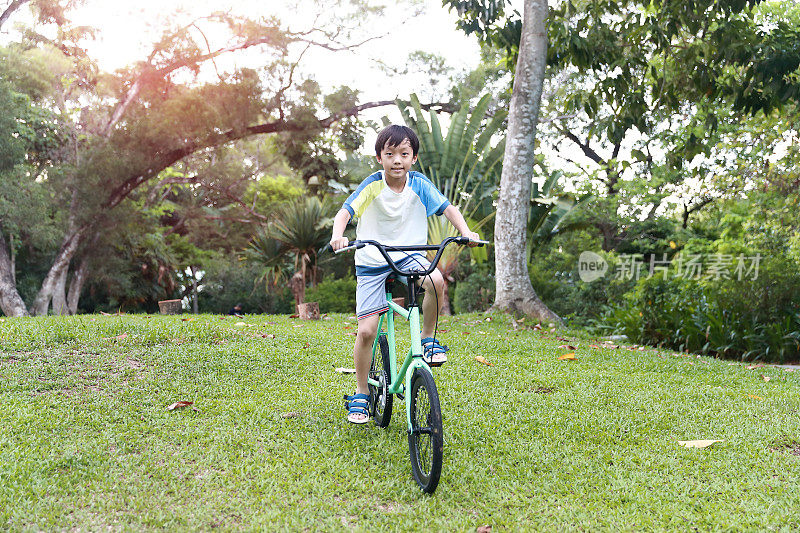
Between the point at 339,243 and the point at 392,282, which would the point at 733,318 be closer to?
the point at 392,282

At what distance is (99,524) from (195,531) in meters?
0.44

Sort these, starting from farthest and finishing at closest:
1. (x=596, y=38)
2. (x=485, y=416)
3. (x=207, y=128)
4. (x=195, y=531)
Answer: (x=207, y=128)
(x=596, y=38)
(x=485, y=416)
(x=195, y=531)

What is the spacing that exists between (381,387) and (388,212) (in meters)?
1.02

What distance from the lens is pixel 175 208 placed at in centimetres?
2309

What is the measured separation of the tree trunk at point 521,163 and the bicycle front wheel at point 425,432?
20.2 feet

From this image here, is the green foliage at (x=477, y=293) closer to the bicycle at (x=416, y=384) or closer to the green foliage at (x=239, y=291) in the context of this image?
the green foliage at (x=239, y=291)

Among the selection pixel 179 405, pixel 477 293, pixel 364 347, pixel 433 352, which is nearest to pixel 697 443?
pixel 433 352

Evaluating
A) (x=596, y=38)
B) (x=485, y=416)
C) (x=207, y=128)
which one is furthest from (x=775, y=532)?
(x=207, y=128)

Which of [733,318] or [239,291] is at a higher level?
[733,318]

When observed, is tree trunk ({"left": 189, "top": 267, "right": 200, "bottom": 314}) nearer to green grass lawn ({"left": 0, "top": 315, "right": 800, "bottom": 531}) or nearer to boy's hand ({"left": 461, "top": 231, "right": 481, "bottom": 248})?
green grass lawn ({"left": 0, "top": 315, "right": 800, "bottom": 531})

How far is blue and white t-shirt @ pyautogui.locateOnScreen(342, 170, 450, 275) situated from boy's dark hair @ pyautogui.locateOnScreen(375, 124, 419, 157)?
0.19m

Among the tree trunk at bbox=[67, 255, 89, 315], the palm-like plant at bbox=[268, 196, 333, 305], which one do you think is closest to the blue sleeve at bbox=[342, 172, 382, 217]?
the palm-like plant at bbox=[268, 196, 333, 305]

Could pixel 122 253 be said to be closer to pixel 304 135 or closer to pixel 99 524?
pixel 304 135

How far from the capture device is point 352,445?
3.59 metres
